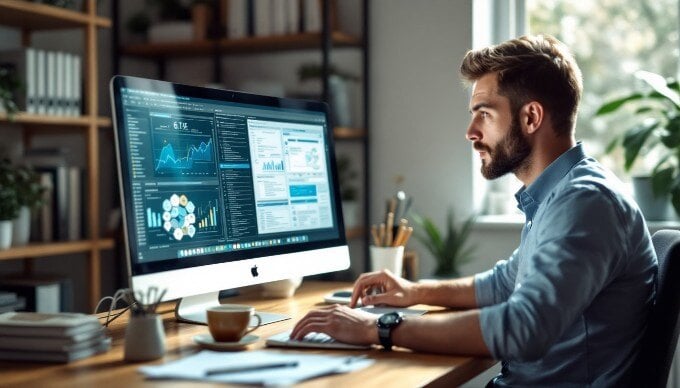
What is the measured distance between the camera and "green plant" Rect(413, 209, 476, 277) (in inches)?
117

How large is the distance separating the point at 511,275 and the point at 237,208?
0.60 meters

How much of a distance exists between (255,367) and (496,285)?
31.1 inches

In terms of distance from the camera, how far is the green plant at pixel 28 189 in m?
2.75

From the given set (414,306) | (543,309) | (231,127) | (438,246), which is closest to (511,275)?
(414,306)

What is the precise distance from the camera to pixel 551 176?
66.1 inches

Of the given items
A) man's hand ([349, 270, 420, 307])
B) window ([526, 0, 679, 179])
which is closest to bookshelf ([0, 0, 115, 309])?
man's hand ([349, 270, 420, 307])

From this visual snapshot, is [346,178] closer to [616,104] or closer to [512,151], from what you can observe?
[616,104]

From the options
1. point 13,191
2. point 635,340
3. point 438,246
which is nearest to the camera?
point 635,340

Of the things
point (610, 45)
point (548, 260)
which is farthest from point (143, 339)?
point (610, 45)

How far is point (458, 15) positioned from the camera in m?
3.23

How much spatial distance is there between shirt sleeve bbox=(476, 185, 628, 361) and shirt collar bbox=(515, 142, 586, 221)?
0.80 ft

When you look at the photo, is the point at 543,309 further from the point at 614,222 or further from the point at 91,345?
the point at 91,345

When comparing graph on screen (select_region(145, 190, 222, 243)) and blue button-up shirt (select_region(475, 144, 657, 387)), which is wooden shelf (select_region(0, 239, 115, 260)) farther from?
blue button-up shirt (select_region(475, 144, 657, 387))

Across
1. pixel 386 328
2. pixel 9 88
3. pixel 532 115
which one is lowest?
pixel 386 328
